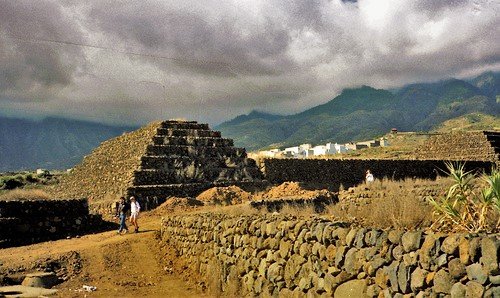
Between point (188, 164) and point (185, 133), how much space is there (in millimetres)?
4392

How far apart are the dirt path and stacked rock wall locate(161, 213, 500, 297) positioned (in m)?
1.39

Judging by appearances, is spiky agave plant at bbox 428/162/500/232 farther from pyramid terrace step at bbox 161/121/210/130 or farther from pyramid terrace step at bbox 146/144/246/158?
pyramid terrace step at bbox 161/121/210/130

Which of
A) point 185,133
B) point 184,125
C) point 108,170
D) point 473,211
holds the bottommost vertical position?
point 473,211

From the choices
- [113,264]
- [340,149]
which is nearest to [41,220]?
[113,264]

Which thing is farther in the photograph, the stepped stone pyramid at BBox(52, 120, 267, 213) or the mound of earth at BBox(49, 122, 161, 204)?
the mound of earth at BBox(49, 122, 161, 204)

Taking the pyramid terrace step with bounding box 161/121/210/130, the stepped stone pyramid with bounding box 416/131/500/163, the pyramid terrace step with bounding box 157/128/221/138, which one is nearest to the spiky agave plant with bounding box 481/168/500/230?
the pyramid terrace step with bounding box 157/128/221/138

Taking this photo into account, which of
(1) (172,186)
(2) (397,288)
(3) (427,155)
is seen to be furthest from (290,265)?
(3) (427,155)

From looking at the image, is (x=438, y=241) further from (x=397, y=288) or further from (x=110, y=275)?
(x=110, y=275)

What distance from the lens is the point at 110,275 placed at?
45.0ft

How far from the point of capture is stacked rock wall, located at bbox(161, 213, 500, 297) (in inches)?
181

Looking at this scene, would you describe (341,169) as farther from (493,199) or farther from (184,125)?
(493,199)

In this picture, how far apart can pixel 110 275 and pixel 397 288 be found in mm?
10414

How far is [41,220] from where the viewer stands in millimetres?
20641

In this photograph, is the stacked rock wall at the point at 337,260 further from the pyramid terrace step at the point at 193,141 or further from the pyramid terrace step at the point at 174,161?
the pyramid terrace step at the point at 193,141
